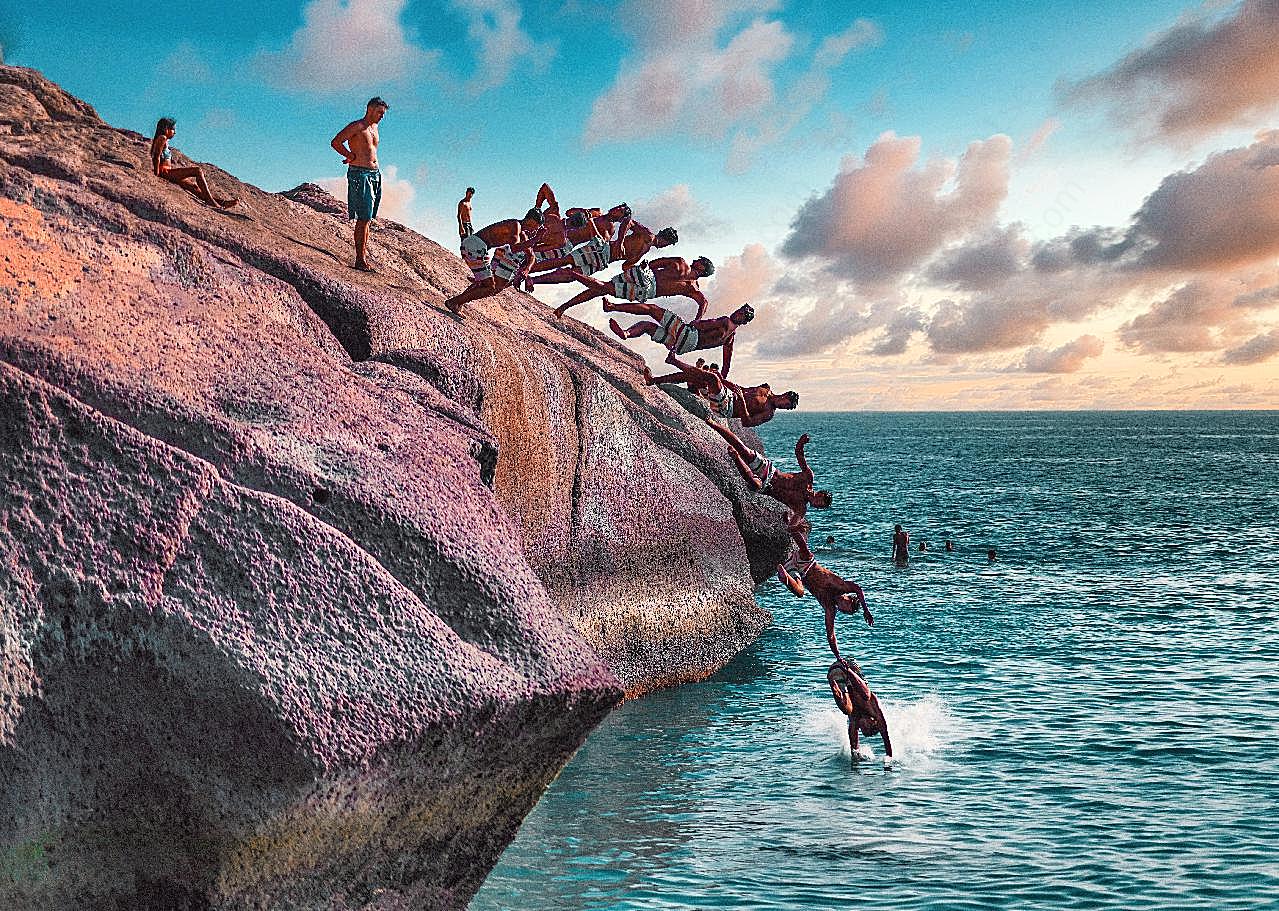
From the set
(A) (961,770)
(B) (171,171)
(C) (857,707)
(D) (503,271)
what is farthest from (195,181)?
(A) (961,770)

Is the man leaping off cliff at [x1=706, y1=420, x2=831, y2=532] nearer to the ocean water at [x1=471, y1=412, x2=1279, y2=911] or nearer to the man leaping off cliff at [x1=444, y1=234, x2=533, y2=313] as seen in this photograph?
the ocean water at [x1=471, y1=412, x2=1279, y2=911]

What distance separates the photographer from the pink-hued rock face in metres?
7.20

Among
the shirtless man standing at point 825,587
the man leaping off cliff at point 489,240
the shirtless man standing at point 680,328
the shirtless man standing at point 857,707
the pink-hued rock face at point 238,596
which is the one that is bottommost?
the shirtless man standing at point 857,707

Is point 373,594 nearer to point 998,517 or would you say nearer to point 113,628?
point 113,628

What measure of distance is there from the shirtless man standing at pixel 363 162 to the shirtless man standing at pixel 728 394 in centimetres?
675

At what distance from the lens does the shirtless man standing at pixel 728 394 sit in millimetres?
19297

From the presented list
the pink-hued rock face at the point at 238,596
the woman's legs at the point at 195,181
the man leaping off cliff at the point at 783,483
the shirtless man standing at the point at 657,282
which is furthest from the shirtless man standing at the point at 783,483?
the woman's legs at the point at 195,181

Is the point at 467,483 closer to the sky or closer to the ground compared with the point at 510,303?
closer to the ground

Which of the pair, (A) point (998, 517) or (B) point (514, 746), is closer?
(B) point (514, 746)

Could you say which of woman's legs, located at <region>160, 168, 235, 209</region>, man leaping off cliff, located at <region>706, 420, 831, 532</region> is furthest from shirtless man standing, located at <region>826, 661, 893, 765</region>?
woman's legs, located at <region>160, 168, 235, 209</region>

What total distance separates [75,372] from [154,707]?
2591 mm

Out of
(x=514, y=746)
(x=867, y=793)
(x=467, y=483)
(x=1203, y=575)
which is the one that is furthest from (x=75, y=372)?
(x=1203, y=575)

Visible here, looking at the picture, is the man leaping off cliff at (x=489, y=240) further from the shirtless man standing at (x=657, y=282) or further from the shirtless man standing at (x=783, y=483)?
the shirtless man standing at (x=783, y=483)

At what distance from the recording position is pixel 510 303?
19422mm
